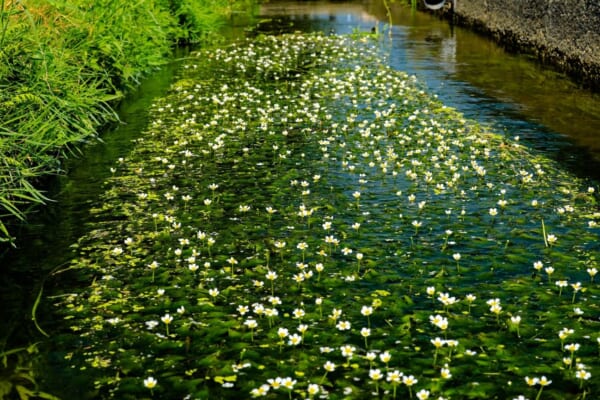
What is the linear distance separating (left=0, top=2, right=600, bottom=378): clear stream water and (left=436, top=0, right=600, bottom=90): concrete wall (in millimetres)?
480

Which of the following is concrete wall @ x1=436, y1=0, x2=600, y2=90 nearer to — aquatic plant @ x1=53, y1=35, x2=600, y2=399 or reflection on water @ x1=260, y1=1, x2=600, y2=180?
reflection on water @ x1=260, y1=1, x2=600, y2=180

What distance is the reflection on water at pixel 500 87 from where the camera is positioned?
12.0 meters

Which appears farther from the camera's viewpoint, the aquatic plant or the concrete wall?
the concrete wall

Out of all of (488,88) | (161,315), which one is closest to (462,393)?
(161,315)

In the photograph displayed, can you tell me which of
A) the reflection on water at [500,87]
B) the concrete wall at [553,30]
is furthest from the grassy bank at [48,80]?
the concrete wall at [553,30]

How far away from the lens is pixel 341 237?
26.2ft

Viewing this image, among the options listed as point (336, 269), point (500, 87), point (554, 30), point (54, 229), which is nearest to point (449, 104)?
point (500, 87)

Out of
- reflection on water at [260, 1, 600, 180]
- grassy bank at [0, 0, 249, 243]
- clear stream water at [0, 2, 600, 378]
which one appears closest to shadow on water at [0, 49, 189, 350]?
clear stream water at [0, 2, 600, 378]

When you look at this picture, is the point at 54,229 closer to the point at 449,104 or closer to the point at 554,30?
the point at 449,104

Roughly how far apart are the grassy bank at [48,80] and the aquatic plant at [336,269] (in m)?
0.93

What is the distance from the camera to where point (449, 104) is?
48.2 ft

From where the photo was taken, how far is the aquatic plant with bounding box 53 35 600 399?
540 cm

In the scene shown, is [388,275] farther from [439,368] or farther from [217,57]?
[217,57]

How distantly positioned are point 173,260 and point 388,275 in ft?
6.90
